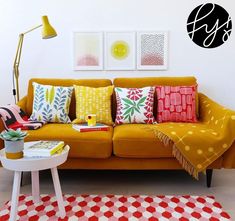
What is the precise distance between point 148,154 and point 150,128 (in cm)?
23

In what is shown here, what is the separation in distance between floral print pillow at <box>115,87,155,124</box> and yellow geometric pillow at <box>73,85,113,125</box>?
10 centimetres

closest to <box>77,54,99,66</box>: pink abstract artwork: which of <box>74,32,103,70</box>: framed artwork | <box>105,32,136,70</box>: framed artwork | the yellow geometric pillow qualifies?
<box>74,32,103,70</box>: framed artwork

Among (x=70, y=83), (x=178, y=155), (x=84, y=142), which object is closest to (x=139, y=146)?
(x=178, y=155)

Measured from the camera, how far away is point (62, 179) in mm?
2312

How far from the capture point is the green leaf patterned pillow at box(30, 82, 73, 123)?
2441mm

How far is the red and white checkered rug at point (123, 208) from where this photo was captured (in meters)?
1.74

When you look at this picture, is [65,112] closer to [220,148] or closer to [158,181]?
Answer: [158,181]

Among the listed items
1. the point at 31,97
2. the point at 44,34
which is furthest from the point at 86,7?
the point at 31,97

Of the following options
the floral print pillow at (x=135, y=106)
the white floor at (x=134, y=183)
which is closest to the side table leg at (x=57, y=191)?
the white floor at (x=134, y=183)

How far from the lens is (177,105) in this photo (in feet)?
8.14

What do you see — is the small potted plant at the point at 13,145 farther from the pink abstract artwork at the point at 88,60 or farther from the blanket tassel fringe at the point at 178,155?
the pink abstract artwork at the point at 88,60

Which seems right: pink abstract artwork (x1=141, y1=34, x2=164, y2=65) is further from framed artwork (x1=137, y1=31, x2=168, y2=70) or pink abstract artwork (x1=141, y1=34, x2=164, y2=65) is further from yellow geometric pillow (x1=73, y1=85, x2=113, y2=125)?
yellow geometric pillow (x1=73, y1=85, x2=113, y2=125)

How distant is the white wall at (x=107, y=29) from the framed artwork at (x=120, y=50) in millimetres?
64

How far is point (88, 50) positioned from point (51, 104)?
758 mm
